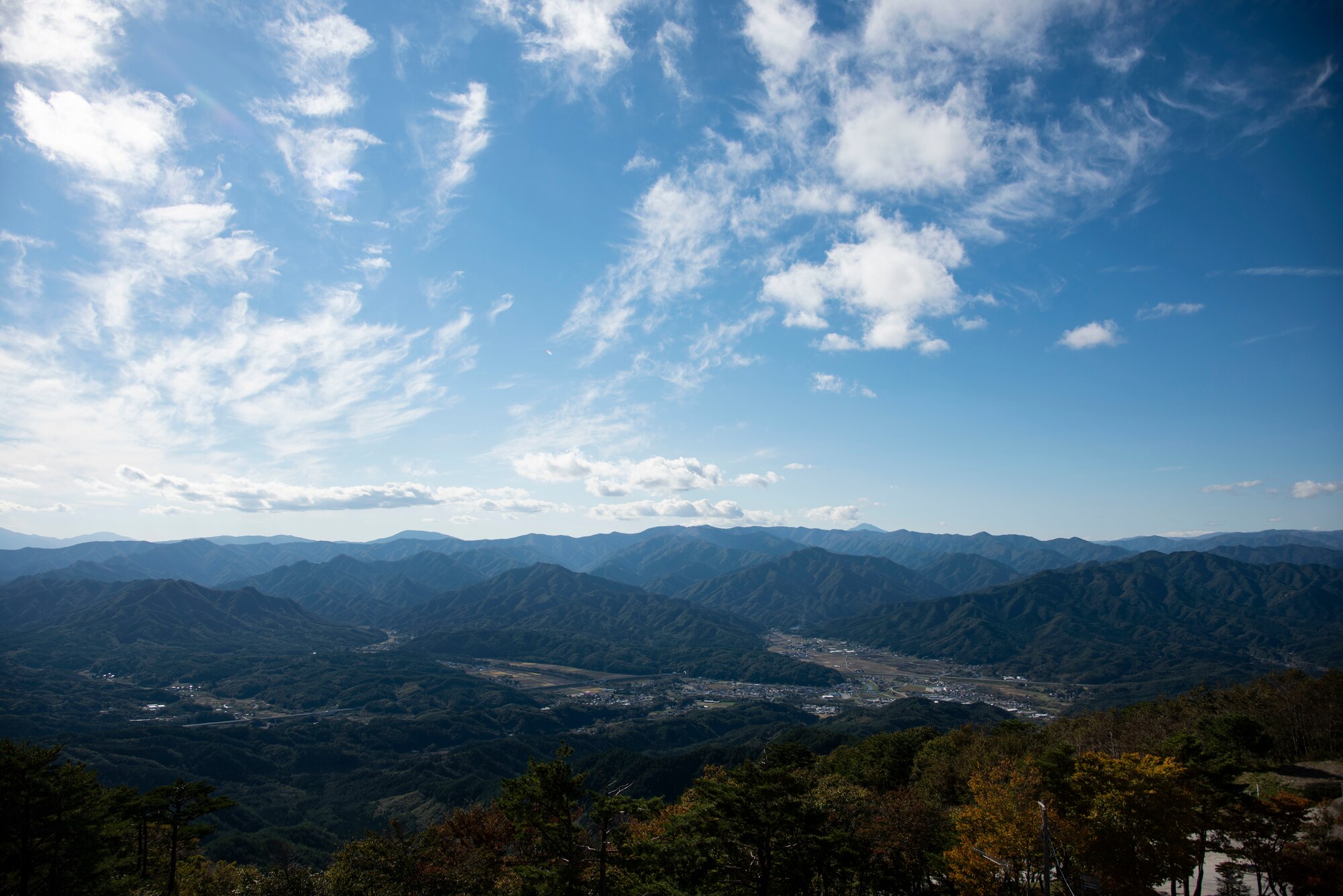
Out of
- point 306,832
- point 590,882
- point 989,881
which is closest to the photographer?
point 590,882

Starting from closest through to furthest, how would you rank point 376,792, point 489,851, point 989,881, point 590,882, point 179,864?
point 590,882
point 989,881
point 489,851
point 179,864
point 376,792

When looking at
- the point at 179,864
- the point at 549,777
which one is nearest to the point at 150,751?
the point at 179,864

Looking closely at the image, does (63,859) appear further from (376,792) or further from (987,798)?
(376,792)

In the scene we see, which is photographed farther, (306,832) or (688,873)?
(306,832)

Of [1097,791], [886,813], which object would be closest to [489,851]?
[886,813]

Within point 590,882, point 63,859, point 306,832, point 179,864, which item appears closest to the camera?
point 590,882

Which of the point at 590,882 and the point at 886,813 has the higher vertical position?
the point at 590,882

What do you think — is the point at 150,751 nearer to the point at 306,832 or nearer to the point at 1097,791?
the point at 306,832

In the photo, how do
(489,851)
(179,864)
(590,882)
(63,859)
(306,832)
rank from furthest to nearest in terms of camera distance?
1. (306,832)
2. (179,864)
3. (489,851)
4. (63,859)
5. (590,882)

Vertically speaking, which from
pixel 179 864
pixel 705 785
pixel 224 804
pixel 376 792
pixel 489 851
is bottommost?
pixel 376 792
